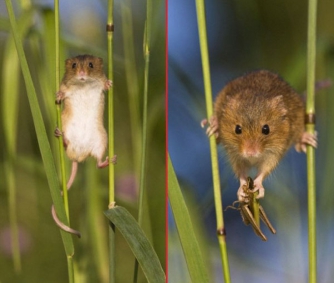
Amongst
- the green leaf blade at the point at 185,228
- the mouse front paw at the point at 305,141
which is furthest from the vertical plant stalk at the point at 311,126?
the green leaf blade at the point at 185,228

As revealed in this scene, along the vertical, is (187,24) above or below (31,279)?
above

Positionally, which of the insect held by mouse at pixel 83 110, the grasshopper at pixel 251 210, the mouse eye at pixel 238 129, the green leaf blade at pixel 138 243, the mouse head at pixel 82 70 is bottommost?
the green leaf blade at pixel 138 243

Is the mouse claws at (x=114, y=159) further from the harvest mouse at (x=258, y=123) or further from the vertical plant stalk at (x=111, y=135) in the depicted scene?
the harvest mouse at (x=258, y=123)

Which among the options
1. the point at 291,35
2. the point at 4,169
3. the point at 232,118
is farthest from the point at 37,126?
the point at 291,35

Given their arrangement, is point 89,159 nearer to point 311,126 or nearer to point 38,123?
point 38,123

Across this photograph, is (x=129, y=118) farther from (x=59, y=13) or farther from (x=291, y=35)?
(x=291, y=35)

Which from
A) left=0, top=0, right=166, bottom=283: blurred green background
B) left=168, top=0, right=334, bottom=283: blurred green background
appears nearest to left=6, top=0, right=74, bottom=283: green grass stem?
left=0, top=0, right=166, bottom=283: blurred green background
